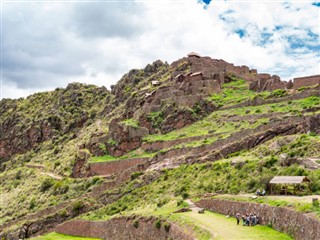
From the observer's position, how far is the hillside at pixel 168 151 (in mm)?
33562

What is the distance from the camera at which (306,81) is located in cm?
6016

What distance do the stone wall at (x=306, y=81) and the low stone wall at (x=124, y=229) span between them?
111ft

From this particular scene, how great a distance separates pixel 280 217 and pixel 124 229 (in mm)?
16098

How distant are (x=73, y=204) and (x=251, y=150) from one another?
19.0 meters

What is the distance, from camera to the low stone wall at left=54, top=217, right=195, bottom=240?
89.9 ft

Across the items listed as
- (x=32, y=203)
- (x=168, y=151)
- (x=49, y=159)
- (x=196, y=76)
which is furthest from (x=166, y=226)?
(x=49, y=159)

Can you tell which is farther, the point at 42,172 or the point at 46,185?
the point at 42,172

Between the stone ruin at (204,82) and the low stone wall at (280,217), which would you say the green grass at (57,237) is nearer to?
the low stone wall at (280,217)

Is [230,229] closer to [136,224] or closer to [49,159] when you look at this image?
[136,224]

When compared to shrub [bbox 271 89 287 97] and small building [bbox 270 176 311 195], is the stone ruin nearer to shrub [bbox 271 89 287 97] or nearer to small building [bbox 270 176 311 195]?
shrub [bbox 271 89 287 97]

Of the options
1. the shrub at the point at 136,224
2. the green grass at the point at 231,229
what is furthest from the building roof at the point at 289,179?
the shrub at the point at 136,224

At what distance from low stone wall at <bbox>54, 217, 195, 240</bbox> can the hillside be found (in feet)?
0.54

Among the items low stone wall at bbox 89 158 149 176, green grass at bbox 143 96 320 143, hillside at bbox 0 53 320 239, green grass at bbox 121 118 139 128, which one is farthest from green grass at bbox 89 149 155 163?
green grass at bbox 121 118 139 128

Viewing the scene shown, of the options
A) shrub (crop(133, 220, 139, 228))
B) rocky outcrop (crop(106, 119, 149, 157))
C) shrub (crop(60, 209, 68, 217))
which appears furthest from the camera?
rocky outcrop (crop(106, 119, 149, 157))
